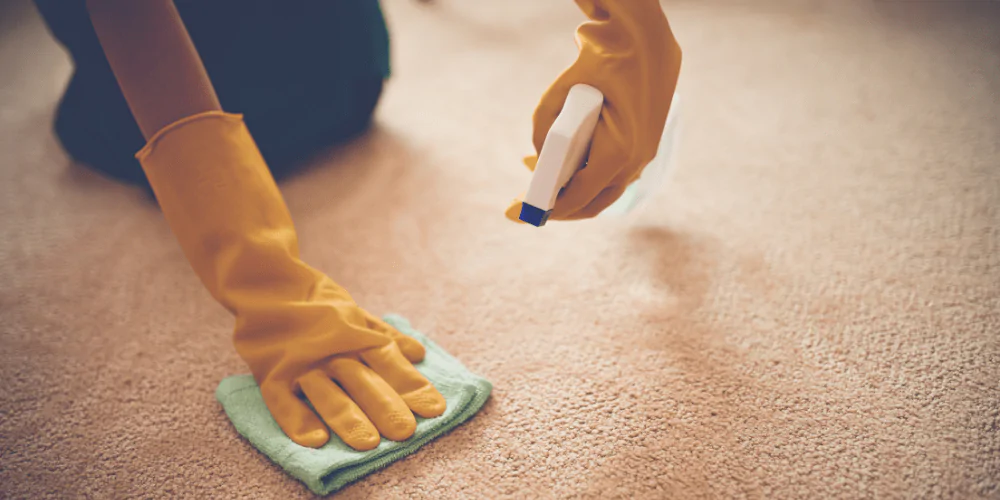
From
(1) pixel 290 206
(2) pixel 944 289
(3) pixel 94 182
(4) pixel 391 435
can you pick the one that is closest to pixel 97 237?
(3) pixel 94 182

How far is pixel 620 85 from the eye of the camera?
0.50 m

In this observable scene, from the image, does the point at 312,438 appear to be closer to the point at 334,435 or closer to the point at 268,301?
the point at 334,435

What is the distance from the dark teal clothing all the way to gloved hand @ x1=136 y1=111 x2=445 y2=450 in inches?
11.7

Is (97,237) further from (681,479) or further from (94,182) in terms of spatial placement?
(681,479)

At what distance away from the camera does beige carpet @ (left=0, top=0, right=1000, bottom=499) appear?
53cm

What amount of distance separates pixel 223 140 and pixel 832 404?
66 cm

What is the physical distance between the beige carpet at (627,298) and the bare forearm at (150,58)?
251 mm

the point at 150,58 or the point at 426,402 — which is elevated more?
the point at 150,58

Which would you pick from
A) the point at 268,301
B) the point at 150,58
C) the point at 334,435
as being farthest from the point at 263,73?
the point at 334,435

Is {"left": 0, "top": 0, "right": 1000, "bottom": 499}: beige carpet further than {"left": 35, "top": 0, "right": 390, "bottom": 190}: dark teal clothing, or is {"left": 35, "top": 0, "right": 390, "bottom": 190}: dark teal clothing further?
{"left": 35, "top": 0, "right": 390, "bottom": 190}: dark teal clothing

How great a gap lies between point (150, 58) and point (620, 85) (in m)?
0.47

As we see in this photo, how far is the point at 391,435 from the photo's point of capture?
0.54 m

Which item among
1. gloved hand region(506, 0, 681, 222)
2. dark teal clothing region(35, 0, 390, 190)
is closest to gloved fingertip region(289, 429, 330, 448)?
gloved hand region(506, 0, 681, 222)

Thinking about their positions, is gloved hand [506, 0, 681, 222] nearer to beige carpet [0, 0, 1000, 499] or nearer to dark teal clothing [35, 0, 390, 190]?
beige carpet [0, 0, 1000, 499]
